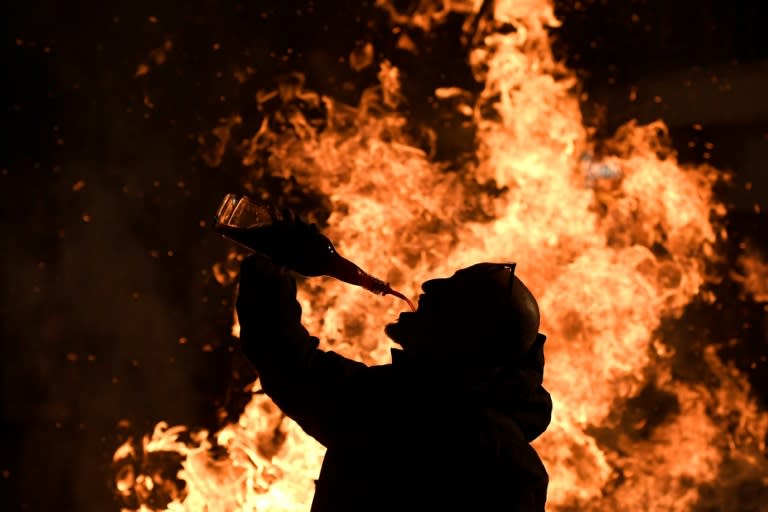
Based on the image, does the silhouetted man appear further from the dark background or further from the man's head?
the dark background

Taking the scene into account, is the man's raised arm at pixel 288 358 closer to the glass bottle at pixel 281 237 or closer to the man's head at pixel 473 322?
the glass bottle at pixel 281 237

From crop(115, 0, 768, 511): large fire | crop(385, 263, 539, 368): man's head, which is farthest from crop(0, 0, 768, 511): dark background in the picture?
crop(385, 263, 539, 368): man's head

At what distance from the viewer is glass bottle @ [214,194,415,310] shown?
1781 millimetres

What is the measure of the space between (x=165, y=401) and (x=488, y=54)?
130 inches

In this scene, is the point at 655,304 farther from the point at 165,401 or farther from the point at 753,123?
the point at 165,401

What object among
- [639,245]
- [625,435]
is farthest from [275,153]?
[625,435]

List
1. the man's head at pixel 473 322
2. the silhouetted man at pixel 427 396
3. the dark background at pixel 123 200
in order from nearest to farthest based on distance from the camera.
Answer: the silhouetted man at pixel 427 396, the man's head at pixel 473 322, the dark background at pixel 123 200

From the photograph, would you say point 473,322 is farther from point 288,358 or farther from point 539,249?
point 539,249

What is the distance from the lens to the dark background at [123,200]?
4.44 meters

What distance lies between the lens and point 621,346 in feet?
14.4

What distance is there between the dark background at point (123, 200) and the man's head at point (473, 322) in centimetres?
311

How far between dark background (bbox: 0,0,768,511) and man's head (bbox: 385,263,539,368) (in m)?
3.11

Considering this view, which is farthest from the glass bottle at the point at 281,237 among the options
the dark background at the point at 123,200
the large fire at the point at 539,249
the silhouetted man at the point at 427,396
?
the dark background at the point at 123,200

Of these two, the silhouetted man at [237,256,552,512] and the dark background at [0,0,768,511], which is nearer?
the silhouetted man at [237,256,552,512]
